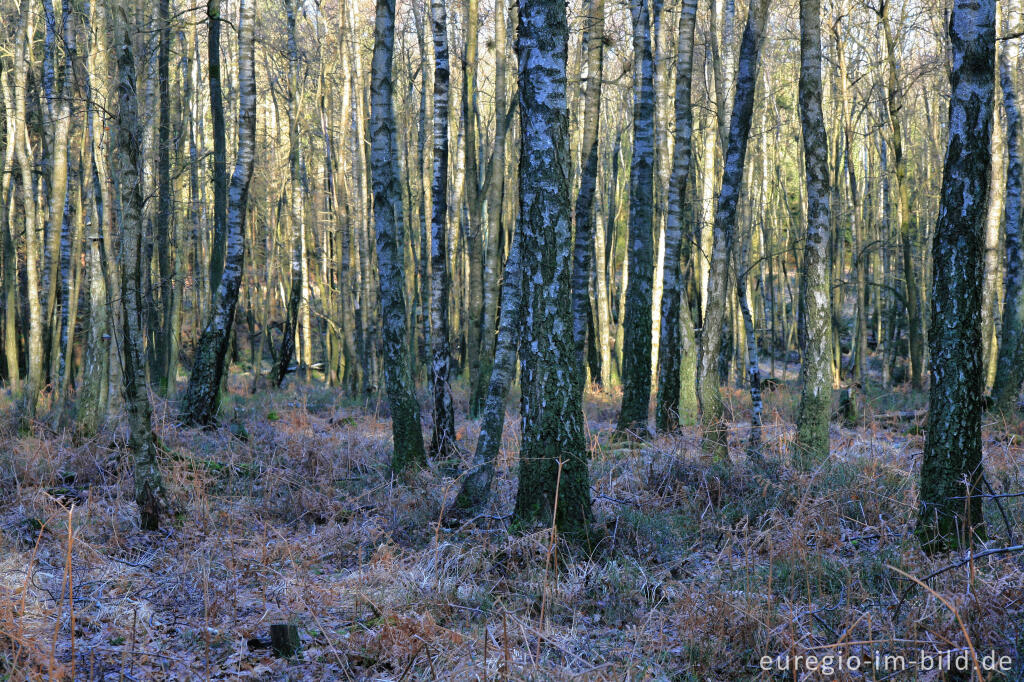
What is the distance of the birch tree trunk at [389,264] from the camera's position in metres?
8.05

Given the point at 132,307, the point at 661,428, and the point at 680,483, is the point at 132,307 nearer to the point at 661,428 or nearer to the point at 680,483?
the point at 680,483

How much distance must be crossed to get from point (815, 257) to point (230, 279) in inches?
313

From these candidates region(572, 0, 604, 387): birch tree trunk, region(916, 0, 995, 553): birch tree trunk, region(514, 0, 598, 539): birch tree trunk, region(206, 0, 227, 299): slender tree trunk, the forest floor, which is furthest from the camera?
region(206, 0, 227, 299): slender tree trunk

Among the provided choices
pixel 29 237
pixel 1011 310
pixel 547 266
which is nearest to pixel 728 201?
pixel 547 266

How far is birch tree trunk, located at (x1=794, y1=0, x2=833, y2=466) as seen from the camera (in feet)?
25.5

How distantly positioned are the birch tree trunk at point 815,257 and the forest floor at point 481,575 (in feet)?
1.65

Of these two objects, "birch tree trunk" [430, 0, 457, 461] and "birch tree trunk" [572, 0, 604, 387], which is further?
"birch tree trunk" [572, 0, 604, 387]

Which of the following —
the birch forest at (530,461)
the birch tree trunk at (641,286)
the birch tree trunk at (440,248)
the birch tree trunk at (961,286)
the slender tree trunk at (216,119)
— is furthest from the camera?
the slender tree trunk at (216,119)

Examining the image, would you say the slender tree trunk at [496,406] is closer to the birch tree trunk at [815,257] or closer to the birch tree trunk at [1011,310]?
the birch tree trunk at [815,257]

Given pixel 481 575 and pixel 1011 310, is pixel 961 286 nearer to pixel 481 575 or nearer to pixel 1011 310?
pixel 481 575

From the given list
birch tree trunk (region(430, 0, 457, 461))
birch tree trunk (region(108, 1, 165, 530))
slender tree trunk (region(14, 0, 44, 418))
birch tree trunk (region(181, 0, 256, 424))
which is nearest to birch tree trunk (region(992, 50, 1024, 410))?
birch tree trunk (region(430, 0, 457, 461))

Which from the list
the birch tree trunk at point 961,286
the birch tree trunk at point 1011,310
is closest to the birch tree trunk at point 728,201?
the birch tree trunk at point 961,286

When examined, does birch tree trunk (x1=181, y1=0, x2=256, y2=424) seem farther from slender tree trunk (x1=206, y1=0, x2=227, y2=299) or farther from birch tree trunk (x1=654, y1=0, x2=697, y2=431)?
birch tree trunk (x1=654, y1=0, x2=697, y2=431)

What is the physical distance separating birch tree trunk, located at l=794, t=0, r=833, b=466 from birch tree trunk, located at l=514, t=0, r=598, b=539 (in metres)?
3.55
